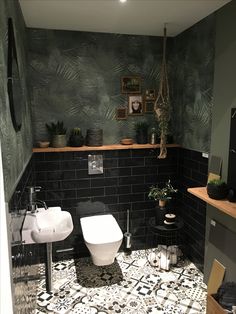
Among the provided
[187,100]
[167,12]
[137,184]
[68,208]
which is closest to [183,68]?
[187,100]

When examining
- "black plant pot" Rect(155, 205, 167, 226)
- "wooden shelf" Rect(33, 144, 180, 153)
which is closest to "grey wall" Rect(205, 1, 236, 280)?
"black plant pot" Rect(155, 205, 167, 226)

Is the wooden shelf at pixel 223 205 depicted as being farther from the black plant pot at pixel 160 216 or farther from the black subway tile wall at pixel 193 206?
the black plant pot at pixel 160 216

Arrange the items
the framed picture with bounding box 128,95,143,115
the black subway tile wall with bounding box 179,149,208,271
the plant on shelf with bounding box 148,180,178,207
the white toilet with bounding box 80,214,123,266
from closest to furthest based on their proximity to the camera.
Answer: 1. the white toilet with bounding box 80,214,123,266
2. the black subway tile wall with bounding box 179,149,208,271
3. the plant on shelf with bounding box 148,180,178,207
4. the framed picture with bounding box 128,95,143,115

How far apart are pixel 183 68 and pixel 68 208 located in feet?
6.25

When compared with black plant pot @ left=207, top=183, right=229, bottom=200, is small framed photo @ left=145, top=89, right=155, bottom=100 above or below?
above

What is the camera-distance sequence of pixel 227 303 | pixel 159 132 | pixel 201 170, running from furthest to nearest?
1. pixel 159 132
2. pixel 201 170
3. pixel 227 303

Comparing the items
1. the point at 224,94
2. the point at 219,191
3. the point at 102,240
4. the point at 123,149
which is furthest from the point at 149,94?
the point at 102,240

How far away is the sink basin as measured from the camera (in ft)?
6.00

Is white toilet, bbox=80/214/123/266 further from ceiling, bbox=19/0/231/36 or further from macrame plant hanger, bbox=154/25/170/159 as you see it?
ceiling, bbox=19/0/231/36

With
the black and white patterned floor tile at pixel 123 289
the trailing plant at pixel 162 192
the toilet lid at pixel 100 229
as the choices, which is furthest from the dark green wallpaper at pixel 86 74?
the black and white patterned floor tile at pixel 123 289

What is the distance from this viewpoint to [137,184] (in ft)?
9.52

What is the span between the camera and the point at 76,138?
265cm

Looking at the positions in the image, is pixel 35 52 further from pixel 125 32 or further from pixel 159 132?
pixel 159 132

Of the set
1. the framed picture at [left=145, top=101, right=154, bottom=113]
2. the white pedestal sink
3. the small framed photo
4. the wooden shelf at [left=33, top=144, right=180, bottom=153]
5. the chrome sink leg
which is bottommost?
the chrome sink leg
